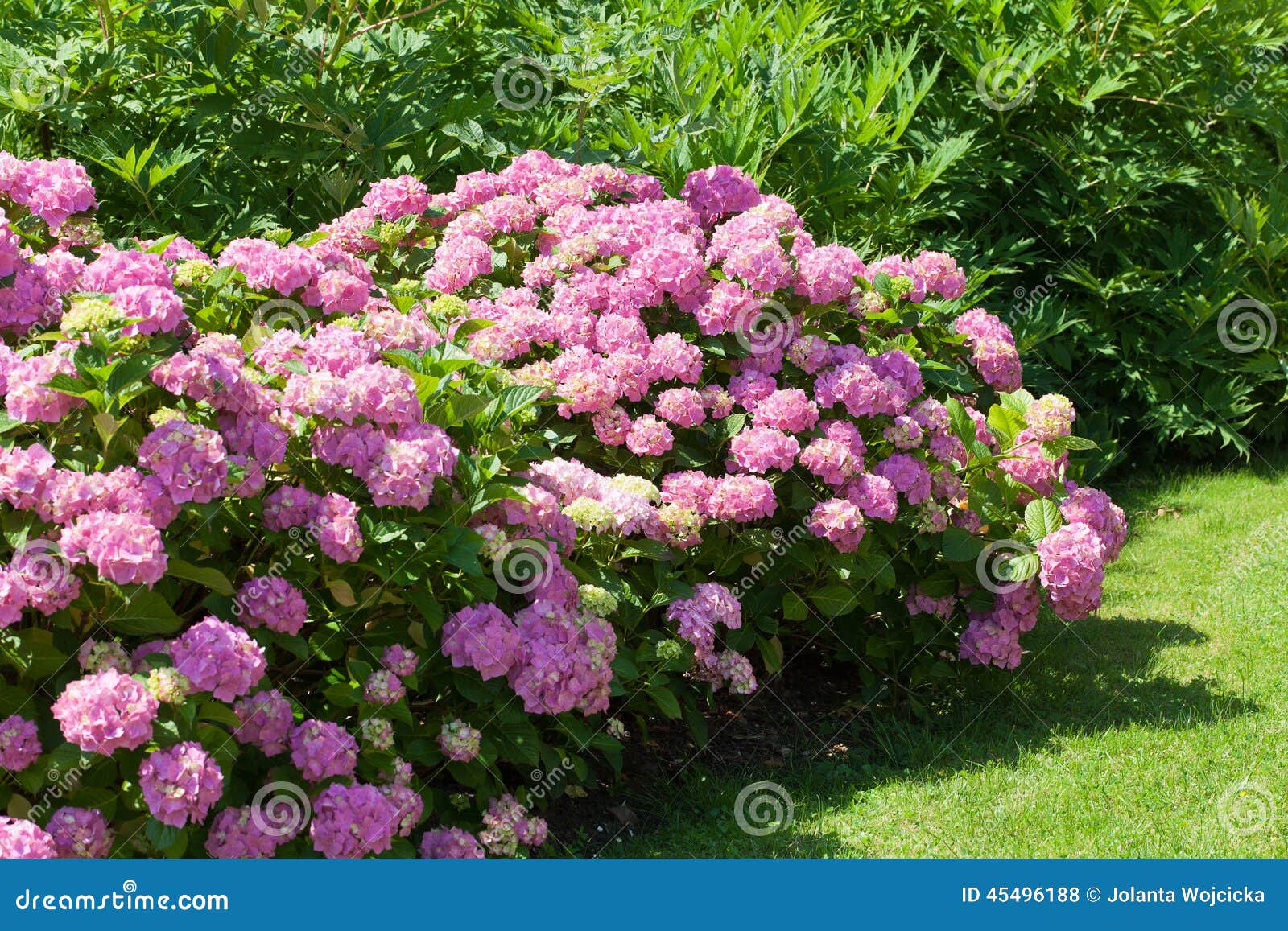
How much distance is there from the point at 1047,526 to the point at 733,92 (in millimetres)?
2257

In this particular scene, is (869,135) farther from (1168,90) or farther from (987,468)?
(1168,90)

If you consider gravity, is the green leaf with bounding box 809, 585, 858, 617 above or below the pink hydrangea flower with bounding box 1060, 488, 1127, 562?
below

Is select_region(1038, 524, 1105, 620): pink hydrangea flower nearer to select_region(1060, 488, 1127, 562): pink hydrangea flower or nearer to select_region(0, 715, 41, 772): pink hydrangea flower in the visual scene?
select_region(1060, 488, 1127, 562): pink hydrangea flower

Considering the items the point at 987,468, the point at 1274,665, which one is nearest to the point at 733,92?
the point at 987,468

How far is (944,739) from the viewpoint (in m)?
4.45

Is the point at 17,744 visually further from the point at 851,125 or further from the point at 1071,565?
the point at 851,125

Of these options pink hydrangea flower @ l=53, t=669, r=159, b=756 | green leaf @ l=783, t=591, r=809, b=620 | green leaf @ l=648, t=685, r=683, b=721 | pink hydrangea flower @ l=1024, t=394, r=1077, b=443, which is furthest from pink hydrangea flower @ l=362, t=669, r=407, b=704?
pink hydrangea flower @ l=1024, t=394, r=1077, b=443

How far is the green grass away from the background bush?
1.21m

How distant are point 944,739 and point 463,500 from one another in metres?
1.93

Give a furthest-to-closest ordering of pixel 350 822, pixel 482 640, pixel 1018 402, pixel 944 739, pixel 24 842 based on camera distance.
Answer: pixel 1018 402, pixel 944 739, pixel 482 640, pixel 350 822, pixel 24 842

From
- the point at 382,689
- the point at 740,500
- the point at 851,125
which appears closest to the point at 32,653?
the point at 382,689

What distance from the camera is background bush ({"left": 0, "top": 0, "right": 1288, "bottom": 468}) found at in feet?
16.8

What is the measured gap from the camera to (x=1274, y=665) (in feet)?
16.3

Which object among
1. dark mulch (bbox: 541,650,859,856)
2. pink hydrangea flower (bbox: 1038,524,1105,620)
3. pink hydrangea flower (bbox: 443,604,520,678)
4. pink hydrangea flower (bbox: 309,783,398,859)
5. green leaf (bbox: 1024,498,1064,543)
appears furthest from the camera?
green leaf (bbox: 1024,498,1064,543)
